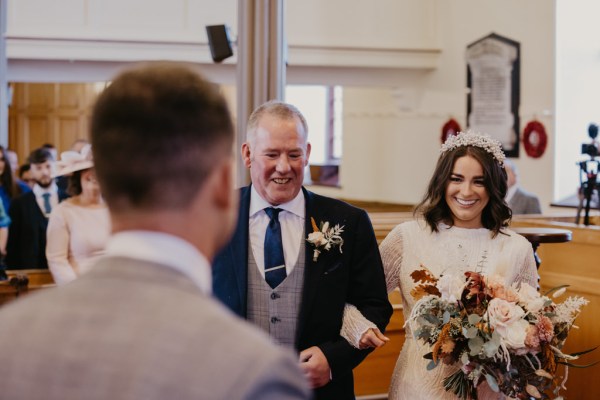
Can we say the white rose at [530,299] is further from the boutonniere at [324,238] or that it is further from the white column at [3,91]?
the white column at [3,91]

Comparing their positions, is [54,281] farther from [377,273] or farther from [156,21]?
[156,21]

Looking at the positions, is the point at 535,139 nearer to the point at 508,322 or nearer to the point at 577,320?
the point at 577,320

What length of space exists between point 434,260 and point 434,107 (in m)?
11.4

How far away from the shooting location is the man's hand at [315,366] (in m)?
2.93

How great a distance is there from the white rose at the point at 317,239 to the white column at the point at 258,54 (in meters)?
3.99

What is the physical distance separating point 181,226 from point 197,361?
0.69 feet

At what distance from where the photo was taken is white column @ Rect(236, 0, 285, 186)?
7.01 meters

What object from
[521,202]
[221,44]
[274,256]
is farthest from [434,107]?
[274,256]

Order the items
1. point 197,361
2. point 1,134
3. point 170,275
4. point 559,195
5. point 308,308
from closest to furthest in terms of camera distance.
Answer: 1. point 197,361
2. point 170,275
3. point 308,308
4. point 1,134
5. point 559,195

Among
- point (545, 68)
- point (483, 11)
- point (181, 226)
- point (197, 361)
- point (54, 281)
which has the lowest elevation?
point (54, 281)

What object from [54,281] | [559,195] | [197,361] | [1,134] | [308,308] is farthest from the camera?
[559,195]

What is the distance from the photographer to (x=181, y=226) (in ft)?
3.96

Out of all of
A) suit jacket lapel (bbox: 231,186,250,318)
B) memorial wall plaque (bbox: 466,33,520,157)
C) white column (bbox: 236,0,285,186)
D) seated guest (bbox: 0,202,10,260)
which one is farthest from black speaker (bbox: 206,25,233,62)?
memorial wall plaque (bbox: 466,33,520,157)

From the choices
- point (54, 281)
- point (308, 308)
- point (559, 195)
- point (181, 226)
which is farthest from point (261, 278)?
point (559, 195)
